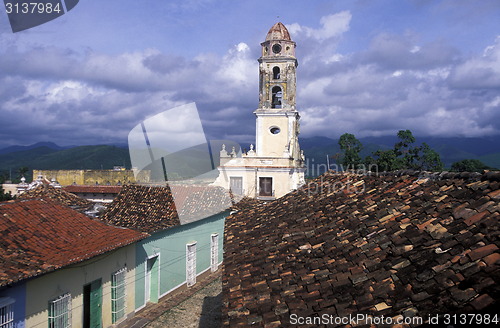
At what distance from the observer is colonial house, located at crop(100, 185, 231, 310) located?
39.3ft

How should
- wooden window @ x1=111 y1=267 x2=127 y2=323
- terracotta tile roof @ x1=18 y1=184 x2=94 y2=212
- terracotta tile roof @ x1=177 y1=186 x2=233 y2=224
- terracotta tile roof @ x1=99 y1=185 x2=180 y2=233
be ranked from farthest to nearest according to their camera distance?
terracotta tile roof @ x1=18 y1=184 x2=94 y2=212
terracotta tile roof @ x1=177 y1=186 x2=233 y2=224
terracotta tile roof @ x1=99 y1=185 x2=180 y2=233
wooden window @ x1=111 y1=267 x2=127 y2=323

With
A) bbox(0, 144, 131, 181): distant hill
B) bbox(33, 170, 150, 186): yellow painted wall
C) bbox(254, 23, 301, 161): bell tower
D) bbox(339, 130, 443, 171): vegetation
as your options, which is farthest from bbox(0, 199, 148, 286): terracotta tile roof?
bbox(0, 144, 131, 181): distant hill

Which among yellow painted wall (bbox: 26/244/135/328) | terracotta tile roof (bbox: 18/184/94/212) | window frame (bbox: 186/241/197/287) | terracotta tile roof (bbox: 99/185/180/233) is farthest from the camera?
terracotta tile roof (bbox: 18/184/94/212)

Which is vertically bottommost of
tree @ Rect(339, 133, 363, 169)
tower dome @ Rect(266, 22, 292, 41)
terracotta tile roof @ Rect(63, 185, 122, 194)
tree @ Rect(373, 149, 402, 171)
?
terracotta tile roof @ Rect(63, 185, 122, 194)

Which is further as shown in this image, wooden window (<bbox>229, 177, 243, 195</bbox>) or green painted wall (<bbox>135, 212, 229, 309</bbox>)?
wooden window (<bbox>229, 177, 243, 195</bbox>)

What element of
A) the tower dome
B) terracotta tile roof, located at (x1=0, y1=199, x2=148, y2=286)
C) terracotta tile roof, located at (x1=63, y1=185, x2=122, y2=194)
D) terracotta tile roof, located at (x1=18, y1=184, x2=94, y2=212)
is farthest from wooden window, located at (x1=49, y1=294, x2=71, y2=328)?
the tower dome

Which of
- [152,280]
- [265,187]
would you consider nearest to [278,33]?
[265,187]

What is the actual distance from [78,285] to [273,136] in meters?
19.0

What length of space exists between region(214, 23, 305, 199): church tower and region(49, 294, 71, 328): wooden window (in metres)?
17.4

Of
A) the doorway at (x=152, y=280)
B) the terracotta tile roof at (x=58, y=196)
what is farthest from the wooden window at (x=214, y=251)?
the terracotta tile roof at (x=58, y=196)

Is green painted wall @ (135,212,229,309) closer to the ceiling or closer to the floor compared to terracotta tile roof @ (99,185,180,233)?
closer to the floor

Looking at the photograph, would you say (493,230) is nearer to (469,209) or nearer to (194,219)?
→ (469,209)

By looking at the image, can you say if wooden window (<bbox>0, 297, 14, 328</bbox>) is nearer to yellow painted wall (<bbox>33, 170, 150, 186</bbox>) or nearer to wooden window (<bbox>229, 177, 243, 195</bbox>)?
wooden window (<bbox>229, 177, 243, 195</bbox>)

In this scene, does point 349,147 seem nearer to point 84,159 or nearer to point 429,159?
point 429,159
